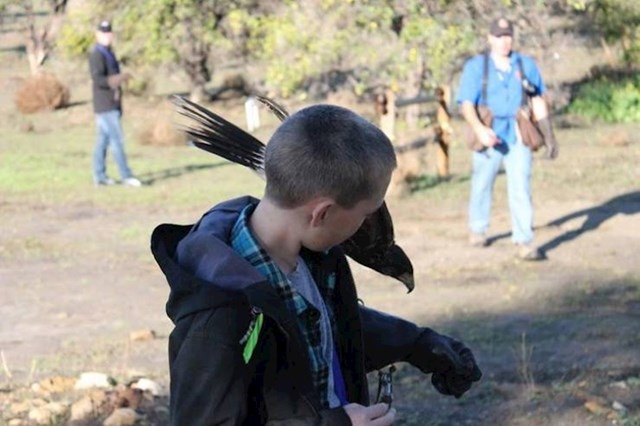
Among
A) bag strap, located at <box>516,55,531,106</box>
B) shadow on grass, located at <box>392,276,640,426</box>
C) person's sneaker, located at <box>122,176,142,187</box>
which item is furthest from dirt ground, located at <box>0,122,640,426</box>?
person's sneaker, located at <box>122,176,142,187</box>

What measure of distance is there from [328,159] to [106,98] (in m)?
13.3

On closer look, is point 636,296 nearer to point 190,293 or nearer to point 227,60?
point 190,293

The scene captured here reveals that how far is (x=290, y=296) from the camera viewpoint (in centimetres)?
269

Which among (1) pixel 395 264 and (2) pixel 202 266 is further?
(1) pixel 395 264

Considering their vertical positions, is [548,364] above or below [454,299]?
above

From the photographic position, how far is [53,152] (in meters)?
19.9

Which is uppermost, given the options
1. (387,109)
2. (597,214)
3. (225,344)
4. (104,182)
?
(225,344)

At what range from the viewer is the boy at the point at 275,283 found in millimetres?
2479

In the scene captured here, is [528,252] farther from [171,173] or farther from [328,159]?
[328,159]

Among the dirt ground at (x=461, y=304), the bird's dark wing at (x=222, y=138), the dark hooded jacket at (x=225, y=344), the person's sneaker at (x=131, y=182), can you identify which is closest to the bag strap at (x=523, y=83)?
the dirt ground at (x=461, y=304)

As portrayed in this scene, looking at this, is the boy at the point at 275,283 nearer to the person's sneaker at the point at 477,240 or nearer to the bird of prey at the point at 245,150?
the bird of prey at the point at 245,150

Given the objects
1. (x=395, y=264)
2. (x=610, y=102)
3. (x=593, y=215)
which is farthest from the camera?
(x=610, y=102)

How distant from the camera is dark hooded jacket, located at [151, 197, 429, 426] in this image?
2.47m

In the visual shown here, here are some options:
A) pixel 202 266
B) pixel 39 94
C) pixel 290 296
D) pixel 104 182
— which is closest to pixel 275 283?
pixel 290 296
